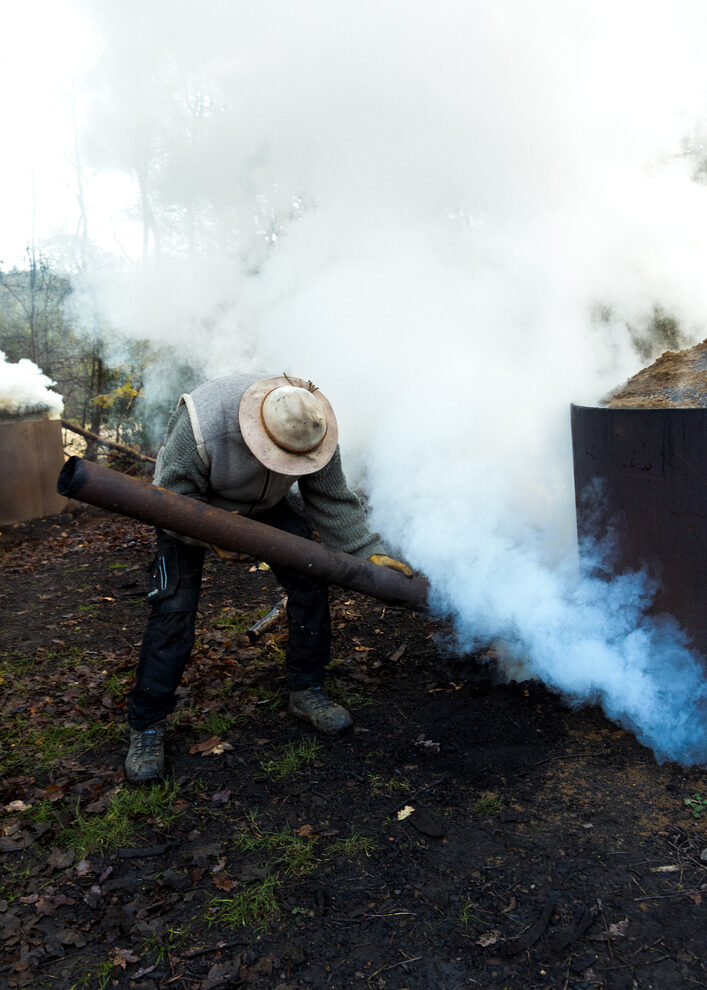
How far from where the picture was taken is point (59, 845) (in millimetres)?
2855

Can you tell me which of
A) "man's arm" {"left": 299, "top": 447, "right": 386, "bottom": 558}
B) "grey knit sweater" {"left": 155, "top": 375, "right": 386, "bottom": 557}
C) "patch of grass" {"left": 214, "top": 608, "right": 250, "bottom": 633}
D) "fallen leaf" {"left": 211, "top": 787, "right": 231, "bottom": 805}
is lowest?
"fallen leaf" {"left": 211, "top": 787, "right": 231, "bottom": 805}

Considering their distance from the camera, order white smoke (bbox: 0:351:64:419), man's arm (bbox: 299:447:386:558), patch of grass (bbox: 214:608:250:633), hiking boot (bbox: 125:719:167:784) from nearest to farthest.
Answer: hiking boot (bbox: 125:719:167:784) → man's arm (bbox: 299:447:386:558) → patch of grass (bbox: 214:608:250:633) → white smoke (bbox: 0:351:64:419)

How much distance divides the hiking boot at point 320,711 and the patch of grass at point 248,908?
102 centimetres

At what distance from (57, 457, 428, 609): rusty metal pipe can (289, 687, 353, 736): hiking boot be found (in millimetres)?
647

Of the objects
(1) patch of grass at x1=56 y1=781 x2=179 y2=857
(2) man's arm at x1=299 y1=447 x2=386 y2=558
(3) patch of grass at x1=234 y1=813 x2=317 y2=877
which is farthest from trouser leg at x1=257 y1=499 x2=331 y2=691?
(3) patch of grass at x1=234 y1=813 x2=317 y2=877

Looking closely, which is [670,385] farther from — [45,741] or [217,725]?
[45,741]

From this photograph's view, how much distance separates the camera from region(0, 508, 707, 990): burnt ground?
7.26 ft

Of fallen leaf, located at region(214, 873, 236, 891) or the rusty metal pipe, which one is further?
the rusty metal pipe

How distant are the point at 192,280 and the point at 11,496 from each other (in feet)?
11.8

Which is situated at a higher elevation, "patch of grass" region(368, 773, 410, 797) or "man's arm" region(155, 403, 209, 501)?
"man's arm" region(155, 403, 209, 501)

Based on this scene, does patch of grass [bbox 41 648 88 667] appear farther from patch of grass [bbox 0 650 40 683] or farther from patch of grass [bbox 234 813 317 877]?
patch of grass [bbox 234 813 317 877]

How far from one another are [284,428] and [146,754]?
→ 1629mm

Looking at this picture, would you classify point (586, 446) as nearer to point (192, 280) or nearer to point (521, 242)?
point (521, 242)

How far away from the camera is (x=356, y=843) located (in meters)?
2.71
